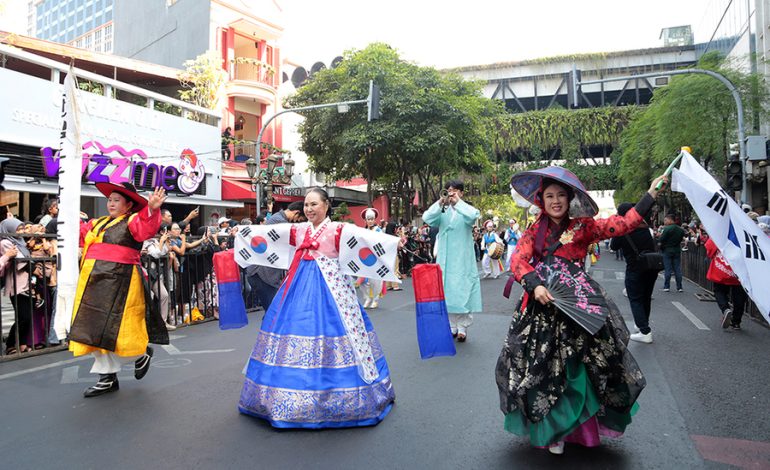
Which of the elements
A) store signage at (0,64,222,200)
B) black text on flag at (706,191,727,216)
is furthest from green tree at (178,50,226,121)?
black text on flag at (706,191,727,216)

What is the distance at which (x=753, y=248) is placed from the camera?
3.18 m

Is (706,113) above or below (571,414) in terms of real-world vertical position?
above

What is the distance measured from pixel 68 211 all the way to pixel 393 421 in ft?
10.6

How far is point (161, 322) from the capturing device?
4938mm

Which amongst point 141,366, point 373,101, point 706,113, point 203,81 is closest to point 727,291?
point 141,366

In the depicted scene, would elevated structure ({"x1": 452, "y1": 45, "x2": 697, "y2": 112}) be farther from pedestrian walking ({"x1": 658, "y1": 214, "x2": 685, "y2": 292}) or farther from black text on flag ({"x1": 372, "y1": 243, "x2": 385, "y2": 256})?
black text on flag ({"x1": 372, "y1": 243, "x2": 385, "y2": 256})

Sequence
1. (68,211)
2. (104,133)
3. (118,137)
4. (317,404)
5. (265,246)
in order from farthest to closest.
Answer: (118,137), (104,133), (68,211), (265,246), (317,404)

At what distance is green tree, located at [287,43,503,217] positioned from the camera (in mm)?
19828

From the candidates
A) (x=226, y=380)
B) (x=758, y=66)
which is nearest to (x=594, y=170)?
(x=758, y=66)

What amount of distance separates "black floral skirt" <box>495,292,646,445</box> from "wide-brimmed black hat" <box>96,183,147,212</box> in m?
3.29

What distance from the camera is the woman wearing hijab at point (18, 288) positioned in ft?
20.6

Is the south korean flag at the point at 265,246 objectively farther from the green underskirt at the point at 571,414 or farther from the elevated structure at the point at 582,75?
the elevated structure at the point at 582,75

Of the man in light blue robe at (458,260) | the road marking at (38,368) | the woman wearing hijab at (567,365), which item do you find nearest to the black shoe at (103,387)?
the road marking at (38,368)

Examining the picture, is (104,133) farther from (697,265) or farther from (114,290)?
(697,265)
